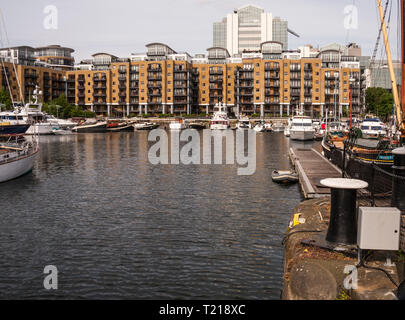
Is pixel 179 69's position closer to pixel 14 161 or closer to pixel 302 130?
pixel 302 130

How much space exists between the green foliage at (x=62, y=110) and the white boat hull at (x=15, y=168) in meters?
95.0

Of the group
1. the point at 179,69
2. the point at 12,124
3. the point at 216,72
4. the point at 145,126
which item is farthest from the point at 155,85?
the point at 12,124

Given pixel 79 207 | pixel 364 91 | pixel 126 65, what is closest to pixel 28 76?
pixel 126 65

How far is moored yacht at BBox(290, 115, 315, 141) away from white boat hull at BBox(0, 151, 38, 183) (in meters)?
49.8

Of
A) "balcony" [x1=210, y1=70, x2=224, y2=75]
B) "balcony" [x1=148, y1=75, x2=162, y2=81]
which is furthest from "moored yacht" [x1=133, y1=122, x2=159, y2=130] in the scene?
"balcony" [x1=210, y1=70, x2=224, y2=75]

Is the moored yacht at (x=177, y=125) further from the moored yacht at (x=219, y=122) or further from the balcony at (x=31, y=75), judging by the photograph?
the balcony at (x=31, y=75)

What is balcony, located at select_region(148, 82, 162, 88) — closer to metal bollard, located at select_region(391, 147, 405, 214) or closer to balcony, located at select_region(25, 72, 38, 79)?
balcony, located at select_region(25, 72, 38, 79)

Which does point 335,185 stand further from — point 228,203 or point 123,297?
point 228,203

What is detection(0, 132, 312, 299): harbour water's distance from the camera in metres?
13.0

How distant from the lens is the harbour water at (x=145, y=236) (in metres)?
13.0

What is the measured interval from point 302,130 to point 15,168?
52931 millimetres

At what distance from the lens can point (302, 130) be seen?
75438mm

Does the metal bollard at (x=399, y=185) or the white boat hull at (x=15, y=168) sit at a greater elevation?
the metal bollard at (x=399, y=185)

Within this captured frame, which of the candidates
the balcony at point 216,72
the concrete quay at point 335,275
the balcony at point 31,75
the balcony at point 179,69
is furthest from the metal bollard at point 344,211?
the balcony at point 31,75
